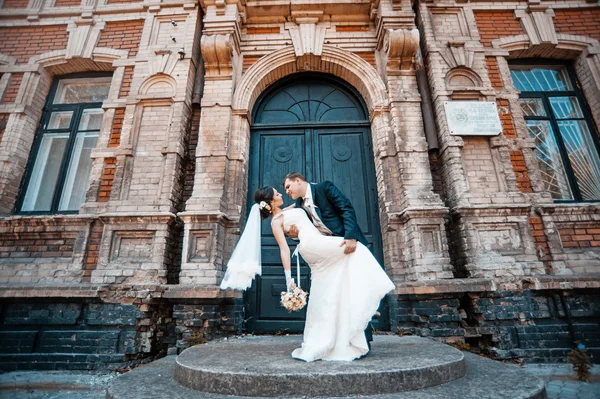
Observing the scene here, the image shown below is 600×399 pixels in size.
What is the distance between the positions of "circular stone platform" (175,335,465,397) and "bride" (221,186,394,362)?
151 millimetres

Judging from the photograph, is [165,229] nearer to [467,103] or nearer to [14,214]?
[14,214]

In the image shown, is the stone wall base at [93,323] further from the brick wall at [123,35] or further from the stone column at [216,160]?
the brick wall at [123,35]

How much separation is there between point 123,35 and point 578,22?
29.2 ft

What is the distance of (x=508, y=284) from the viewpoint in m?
4.41

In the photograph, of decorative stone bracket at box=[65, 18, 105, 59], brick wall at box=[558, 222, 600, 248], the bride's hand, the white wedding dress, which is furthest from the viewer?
decorative stone bracket at box=[65, 18, 105, 59]

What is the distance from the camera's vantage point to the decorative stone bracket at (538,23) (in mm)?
5988

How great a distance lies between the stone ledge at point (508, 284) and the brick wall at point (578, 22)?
475 cm

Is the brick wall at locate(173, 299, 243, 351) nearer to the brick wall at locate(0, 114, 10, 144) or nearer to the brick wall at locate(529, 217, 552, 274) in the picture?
the brick wall at locate(529, 217, 552, 274)

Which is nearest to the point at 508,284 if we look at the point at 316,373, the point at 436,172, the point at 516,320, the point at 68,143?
the point at 516,320

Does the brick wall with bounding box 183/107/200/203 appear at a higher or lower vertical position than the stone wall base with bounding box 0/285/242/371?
higher

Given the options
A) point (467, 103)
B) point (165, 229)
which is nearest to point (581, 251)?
point (467, 103)

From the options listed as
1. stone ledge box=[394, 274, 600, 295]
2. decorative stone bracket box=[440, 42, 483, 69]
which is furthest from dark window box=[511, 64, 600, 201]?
stone ledge box=[394, 274, 600, 295]

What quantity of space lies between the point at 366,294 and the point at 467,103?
4251 millimetres

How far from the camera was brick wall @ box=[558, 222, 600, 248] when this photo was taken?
4.87 metres
